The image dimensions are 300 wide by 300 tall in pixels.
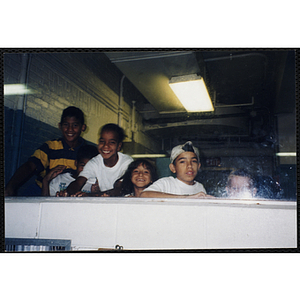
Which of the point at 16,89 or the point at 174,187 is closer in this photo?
the point at 174,187

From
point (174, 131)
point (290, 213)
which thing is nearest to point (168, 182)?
point (174, 131)

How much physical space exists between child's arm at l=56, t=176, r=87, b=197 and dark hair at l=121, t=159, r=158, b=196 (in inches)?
16.1

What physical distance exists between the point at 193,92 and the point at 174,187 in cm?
93

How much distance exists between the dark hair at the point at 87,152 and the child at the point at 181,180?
0.64 meters

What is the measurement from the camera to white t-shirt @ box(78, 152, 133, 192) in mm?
2494

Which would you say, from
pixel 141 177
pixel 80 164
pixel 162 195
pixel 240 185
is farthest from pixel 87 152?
pixel 240 185

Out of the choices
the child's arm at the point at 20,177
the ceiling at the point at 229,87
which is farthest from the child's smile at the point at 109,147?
the child's arm at the point at 20,177

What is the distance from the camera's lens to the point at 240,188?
7.59 ft

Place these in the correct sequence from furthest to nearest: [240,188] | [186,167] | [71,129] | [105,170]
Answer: [71,129]
[105,170]
[186,167]
[240,188]

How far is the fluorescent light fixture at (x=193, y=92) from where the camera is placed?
2.49 metres

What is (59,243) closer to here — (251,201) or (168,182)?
(168,182)

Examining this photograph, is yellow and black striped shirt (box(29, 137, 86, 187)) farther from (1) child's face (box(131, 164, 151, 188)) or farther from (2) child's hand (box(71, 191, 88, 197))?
(1) child's face (box(131, 164, 151, 188))

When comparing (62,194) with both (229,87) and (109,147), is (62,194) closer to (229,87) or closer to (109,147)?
(109,147)

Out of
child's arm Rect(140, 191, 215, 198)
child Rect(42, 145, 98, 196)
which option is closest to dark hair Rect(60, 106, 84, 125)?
child Rect(42, 145, 98, 196)
